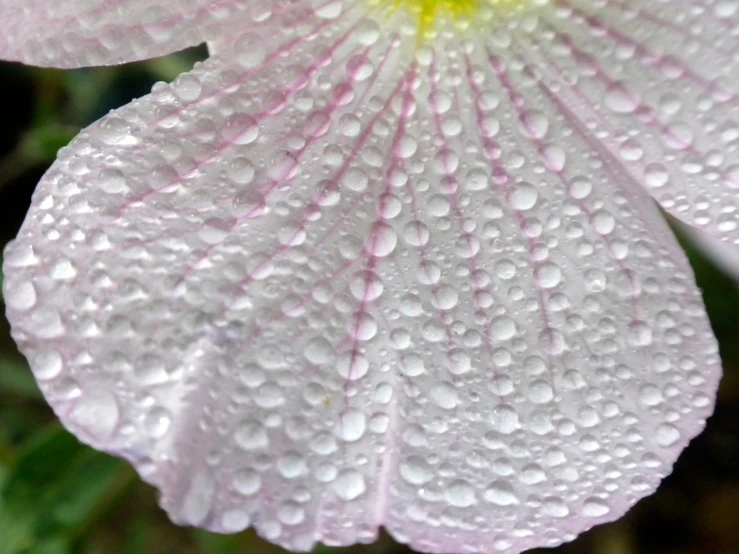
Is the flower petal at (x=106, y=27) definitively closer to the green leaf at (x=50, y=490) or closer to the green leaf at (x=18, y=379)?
the green leaf at (x=50, y=490)

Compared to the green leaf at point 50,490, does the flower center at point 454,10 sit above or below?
above

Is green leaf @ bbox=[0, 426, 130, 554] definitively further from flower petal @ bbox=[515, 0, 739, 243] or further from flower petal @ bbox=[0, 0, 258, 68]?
flower petal @ bbox=[515, 0, 739, 243]

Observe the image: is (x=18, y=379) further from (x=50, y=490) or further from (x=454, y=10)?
(x=454, y=10)

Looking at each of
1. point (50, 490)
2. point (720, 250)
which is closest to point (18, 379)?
point (50, 490)

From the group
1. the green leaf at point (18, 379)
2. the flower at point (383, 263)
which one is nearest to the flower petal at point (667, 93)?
the flower at point (383, 263)

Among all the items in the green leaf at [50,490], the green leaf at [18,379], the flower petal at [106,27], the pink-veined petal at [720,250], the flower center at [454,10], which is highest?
the flower center at [454,10]

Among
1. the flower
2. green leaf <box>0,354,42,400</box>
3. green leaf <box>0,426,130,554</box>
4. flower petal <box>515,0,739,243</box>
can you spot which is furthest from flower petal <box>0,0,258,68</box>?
green leaf <box>0,354,42,400</box>
